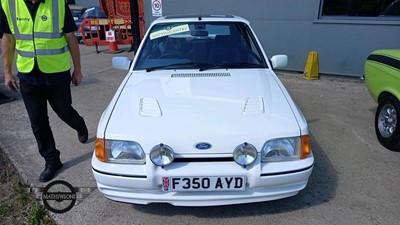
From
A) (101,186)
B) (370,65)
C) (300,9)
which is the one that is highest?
(300,9)

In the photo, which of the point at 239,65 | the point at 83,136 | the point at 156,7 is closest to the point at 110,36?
the point at 156,7

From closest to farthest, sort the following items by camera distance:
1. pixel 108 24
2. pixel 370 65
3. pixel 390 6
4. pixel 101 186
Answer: pixel 101 186 → pixel 370 65 → pixel 390 6 → pixel 108 24

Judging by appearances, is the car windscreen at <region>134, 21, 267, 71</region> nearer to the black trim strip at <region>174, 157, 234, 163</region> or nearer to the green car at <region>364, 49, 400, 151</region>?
the black trim strip at <region>174, 157, 234, 163</region>

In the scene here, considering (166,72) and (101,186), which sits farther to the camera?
(166,72)

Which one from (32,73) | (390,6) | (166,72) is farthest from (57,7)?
(390,6)

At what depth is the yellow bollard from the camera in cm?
651

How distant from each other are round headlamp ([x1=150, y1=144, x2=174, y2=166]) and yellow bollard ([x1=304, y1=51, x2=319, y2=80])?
17.3 feet

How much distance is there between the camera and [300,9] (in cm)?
668

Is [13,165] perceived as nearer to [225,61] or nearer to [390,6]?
[225,61]

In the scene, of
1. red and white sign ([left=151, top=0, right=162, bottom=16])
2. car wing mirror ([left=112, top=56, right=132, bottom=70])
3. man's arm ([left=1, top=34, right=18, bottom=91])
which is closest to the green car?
car wing mirror ([left=112, top=56, right=132, bottom=70])

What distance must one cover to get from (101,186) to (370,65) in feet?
12.0

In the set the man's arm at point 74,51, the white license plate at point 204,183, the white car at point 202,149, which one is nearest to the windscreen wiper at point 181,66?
the white car at point 202,149

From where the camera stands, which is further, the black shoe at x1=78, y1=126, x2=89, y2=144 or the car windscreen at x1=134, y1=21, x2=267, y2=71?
the black shoe at x1=78, y1=126, x2=89, y2=144

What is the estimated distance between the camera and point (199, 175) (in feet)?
6.88
